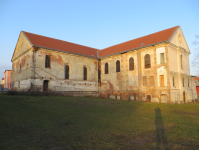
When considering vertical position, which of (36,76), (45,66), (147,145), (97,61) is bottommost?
(147,145)

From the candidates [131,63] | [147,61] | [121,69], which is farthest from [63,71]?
[147,61]

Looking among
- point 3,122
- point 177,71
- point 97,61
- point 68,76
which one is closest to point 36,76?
point 68,76

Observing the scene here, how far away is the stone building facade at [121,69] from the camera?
22422mm

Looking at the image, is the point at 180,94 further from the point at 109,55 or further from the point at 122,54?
the point at 109,55

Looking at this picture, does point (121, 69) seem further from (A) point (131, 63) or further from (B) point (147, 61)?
(B) point (147, 61)

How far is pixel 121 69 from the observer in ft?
89.9

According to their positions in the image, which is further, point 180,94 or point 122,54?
point 122,54

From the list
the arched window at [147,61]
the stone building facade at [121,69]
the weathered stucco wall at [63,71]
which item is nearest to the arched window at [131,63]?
the stone building facade at [121,69]

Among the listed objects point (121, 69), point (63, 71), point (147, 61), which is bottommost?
point (63, 71)

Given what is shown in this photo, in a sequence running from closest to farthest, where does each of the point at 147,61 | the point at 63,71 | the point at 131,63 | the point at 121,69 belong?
the point at 147,61 < the point at 63,71 < the point at 131,63 < the point at 121,69

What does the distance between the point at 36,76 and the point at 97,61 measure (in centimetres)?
1344

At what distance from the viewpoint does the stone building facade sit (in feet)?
73.6

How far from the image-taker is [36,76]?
22.7m

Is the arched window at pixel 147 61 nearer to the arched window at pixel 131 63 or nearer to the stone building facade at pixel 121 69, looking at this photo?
the stone building facade at pixel 121 69
